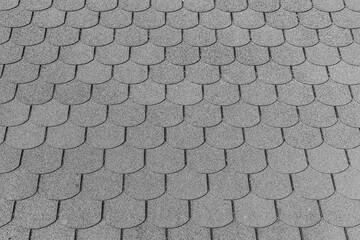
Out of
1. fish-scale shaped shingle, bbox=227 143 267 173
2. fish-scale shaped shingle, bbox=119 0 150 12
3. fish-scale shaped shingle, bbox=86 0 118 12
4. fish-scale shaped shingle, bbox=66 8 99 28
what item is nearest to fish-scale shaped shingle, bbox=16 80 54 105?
fish-scale shaped shingle, bbox=66 8 99 28

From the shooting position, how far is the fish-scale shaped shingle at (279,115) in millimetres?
5879

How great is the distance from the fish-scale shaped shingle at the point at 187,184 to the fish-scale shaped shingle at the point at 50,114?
999mm

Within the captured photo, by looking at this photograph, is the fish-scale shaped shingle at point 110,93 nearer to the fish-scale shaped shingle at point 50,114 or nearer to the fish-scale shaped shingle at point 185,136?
the fish-scale shaped shingle at point 50,114

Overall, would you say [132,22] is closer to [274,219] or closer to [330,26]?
[330,26]

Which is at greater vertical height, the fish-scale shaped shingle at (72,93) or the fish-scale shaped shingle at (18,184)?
the fish-scale shaped shingle at (72,93)

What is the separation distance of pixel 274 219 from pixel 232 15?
2062 millimetres

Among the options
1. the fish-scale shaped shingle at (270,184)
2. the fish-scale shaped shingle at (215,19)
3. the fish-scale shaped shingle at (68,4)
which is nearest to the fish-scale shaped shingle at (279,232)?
the fish-scale shaped shingle at (270,184)

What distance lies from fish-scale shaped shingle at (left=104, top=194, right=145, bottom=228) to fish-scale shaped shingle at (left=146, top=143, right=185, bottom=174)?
1.04 ft

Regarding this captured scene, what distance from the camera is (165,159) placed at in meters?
5.68

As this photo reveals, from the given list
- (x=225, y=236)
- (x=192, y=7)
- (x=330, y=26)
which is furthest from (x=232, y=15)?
(x=225, y=236)

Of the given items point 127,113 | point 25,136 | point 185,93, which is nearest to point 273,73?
point 185,93

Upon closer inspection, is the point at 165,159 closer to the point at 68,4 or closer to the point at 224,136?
the point at 224,136

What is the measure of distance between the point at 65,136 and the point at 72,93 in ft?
1.39

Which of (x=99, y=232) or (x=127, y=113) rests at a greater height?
(x=127, y=113)
